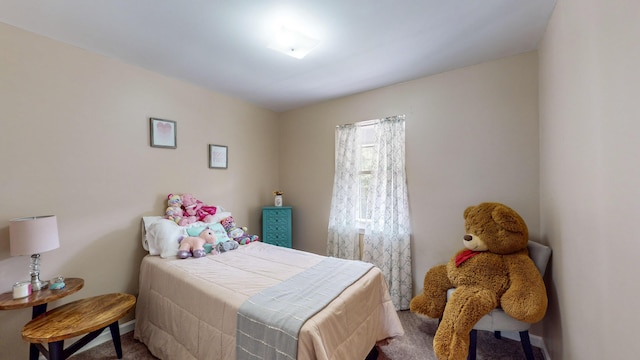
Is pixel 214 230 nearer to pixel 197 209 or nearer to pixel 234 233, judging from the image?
pixel 234 233

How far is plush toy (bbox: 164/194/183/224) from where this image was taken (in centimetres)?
241

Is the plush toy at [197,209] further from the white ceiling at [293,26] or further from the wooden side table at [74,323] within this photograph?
the white ceiling at [293,26]

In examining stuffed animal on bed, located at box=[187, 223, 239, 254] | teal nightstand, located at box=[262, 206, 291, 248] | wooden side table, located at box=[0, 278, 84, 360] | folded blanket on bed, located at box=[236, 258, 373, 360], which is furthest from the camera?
teal nightstand, located at box=[262, 206, 291, 248]

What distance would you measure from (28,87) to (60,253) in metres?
1.31

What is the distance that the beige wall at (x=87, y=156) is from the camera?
1.69 meters

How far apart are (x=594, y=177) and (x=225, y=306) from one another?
2.05 m

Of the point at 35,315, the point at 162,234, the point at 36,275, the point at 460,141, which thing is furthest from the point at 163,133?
the point at 460,141

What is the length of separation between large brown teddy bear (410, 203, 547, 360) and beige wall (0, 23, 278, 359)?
107 inches

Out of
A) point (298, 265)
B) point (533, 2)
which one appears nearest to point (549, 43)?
point (533, 2)

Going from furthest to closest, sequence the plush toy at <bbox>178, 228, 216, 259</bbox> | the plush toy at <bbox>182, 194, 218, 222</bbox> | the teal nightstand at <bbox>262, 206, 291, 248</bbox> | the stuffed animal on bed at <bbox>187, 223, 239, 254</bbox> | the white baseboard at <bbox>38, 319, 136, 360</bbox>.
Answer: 1. the teal nightstand at <bbox>262, 206, 291, 248</bbox>
2. the plush toy at <bbox>182, 194, 218, 222</bbox>
3. the stuffed animal on bed at <bbox>187, 223, 239, 254</bbox>
4. the plush toy at <bbox>178, 228, 216, 259</bbox>
5. the white baseboard at <bbox>38, 319, 136, 360</bbox>

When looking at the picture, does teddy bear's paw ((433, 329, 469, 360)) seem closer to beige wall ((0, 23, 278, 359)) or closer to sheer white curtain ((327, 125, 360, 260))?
sheer white curtain ((327, 125, 360, 260))

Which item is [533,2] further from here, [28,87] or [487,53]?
[28,87]

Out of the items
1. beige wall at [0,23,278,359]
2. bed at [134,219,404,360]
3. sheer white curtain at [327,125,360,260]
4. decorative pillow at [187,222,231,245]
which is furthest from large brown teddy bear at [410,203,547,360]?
beige wall at [0,23,278,359]

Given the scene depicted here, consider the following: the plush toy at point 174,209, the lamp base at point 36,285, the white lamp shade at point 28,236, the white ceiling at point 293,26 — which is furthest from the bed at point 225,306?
the white ceiling at point 293,26
